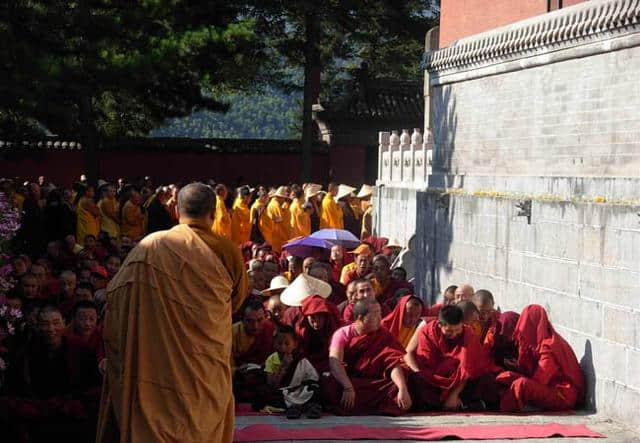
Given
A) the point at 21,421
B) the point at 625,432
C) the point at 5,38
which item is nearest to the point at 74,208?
the point at 5,38

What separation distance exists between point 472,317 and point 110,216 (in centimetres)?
884

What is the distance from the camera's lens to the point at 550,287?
395 inches

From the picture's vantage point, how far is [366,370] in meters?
9.10

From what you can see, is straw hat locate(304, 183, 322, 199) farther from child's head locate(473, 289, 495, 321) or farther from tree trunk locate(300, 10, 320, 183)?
child's head locate(473, 289, 495, 321)

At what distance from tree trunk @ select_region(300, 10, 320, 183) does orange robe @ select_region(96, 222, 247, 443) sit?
21.9 m

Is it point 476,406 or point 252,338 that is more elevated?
point 252,338

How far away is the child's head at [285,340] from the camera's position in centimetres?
899

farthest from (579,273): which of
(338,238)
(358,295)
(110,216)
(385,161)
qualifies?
(385,161)

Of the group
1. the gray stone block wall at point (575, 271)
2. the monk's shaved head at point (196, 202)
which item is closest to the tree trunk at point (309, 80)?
the gray stone block wall at point (575, 271)

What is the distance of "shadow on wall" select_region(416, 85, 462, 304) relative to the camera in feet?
43.5

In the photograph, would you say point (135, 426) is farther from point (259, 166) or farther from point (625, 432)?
point (259, 166)

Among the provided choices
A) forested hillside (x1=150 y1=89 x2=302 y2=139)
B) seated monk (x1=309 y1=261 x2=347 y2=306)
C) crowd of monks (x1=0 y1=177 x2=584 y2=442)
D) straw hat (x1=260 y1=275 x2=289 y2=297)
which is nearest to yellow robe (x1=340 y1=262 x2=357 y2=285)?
crowd of monks (x1=0 y1=177 x2=584 y2=442)

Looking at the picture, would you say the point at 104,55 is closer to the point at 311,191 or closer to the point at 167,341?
the point at 311,191

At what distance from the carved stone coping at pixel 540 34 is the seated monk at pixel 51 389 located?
17.4 ft
